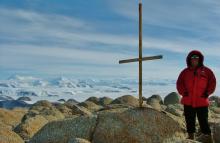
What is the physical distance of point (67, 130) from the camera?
571 inches

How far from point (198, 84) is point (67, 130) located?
12.6 ft

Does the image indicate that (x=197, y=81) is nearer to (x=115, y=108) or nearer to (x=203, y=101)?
(x=203, y=101)

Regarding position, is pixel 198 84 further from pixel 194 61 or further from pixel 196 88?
pixel 194 61

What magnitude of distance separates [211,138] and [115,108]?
3085mm

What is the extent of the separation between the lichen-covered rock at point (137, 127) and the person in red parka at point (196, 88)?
0.58m

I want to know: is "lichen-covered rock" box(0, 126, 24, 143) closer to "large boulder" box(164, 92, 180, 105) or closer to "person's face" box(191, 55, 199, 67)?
"person's face" box(191, 55, 199, 67)

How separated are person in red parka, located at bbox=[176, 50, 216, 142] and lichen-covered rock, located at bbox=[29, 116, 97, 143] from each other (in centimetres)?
261

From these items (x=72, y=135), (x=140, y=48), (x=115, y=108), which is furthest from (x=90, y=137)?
(x=140, y=48)

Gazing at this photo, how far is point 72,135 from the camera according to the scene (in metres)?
14.3

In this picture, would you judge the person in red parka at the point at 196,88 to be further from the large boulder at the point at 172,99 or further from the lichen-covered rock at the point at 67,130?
the large boulder at the point at 172,99

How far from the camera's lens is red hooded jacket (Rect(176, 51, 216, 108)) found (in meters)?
14.0

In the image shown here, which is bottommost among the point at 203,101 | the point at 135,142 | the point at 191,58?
the point at 135,142

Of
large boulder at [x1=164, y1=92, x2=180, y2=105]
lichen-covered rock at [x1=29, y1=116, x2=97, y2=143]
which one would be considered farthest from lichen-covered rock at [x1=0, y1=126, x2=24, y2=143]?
large boulder at [x1=164, y1=92, x2=180, y2=105]

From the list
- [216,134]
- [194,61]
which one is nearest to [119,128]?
[194,61]
